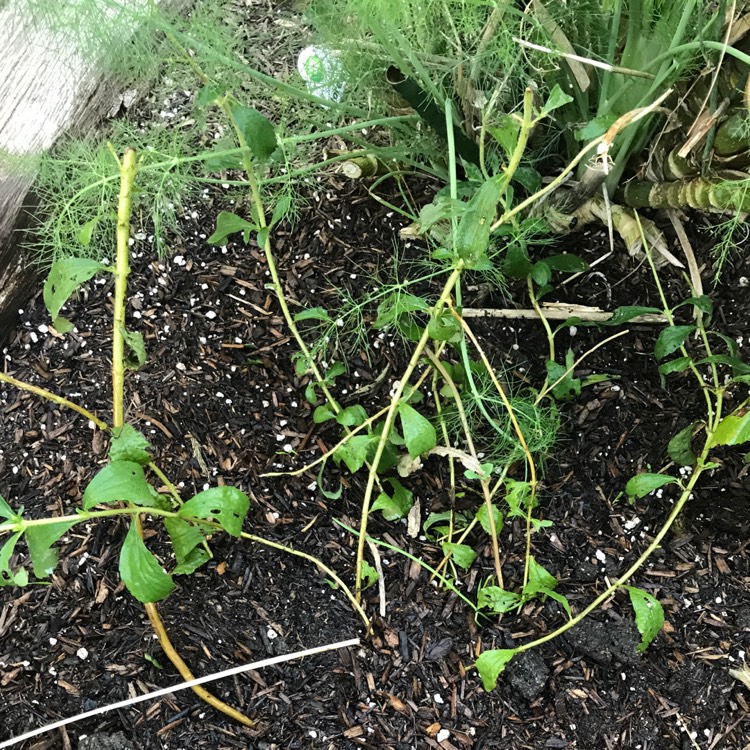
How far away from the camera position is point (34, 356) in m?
1.31

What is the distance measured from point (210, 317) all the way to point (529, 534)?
0.68m

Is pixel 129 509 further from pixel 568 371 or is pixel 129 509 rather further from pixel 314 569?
pixel 568 371

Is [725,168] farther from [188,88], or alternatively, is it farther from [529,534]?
[188,88]

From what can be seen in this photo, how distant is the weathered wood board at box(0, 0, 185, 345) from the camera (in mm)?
1331

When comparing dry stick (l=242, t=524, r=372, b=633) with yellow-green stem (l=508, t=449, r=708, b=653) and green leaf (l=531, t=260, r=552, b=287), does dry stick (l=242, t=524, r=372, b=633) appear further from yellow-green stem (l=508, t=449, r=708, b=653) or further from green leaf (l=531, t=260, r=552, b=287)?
green leaf (l=531, t=260, r=552, b=287)

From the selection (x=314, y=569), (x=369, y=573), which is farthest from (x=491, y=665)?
(x=314, y=569)

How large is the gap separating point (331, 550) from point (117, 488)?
0.46 meters

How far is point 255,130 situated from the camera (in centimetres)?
92

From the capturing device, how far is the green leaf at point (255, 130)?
92 cm

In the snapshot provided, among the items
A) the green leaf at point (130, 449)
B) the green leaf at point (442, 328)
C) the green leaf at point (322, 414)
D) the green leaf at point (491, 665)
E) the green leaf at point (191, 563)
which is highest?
the green leaf at point (130, 449)

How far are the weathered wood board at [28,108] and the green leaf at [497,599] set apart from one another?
984 millimetres

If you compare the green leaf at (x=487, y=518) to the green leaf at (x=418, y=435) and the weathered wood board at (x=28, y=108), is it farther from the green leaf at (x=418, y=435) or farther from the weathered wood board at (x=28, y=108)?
the weathered wood board at (x=28, y=108)

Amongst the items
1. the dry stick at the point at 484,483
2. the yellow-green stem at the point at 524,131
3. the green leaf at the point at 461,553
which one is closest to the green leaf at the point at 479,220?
the yellow-green stem at the point at 524,131

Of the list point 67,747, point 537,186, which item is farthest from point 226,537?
point 537,186
